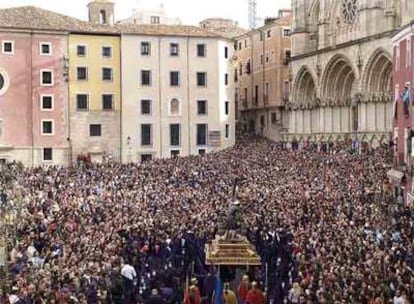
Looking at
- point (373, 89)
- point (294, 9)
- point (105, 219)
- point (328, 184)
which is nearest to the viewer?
point (105, 219)

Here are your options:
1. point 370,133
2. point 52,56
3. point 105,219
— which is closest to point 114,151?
point 52,56

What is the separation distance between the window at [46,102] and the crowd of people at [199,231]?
1189cm

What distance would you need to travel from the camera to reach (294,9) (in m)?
60.2

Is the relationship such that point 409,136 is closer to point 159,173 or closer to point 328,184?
point 328,184

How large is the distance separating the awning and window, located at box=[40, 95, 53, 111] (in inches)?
1081

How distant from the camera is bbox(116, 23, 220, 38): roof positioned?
57.7 m

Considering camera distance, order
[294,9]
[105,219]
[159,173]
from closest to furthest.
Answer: [105,219] < [159,173] < [294,9]

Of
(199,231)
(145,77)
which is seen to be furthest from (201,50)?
(199,231)

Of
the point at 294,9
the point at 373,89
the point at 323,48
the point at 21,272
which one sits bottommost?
the point at 21,272

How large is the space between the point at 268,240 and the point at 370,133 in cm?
2928

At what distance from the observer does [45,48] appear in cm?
5478

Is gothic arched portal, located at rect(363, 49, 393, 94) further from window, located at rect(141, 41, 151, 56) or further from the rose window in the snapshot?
window, located at rect(141, 41, 151, 56)

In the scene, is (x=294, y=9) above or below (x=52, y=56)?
above

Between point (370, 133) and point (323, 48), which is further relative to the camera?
point (323, 48)
